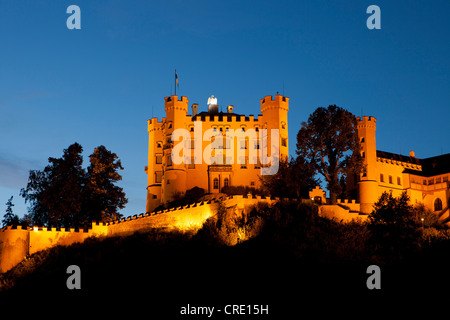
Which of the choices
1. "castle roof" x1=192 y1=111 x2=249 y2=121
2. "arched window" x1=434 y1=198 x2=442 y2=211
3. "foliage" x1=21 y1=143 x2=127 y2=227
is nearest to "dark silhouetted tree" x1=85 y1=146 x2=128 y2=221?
"foliage" x1=21 y1=143 x2=127 y2=227

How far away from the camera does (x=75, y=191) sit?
74188 mm

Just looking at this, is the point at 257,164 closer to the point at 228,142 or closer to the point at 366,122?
the point at 228,142

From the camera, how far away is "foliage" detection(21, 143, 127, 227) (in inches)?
2916

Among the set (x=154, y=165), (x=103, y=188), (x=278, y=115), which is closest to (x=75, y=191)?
(x=103, y=188)

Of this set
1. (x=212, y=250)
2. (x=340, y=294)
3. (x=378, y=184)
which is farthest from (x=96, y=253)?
(x=378, y=184)

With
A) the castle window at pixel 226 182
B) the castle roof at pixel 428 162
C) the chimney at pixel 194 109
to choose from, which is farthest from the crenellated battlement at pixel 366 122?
the chimney at pixel 194 109

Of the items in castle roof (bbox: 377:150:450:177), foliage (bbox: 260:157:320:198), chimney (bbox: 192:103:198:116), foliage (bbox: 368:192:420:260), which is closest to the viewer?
foliage (bbox: 368:192:420:260)

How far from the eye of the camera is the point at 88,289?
58281mm

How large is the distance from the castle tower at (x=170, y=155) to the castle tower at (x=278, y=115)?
960cm

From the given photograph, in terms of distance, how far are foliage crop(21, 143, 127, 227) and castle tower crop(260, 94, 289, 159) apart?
18535 millimetres

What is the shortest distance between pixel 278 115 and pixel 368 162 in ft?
39.0

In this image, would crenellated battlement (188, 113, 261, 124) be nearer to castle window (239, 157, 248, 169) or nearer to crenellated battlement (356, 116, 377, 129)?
castle window (239, 157, 248, 169)

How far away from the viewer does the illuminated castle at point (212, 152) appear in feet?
270
